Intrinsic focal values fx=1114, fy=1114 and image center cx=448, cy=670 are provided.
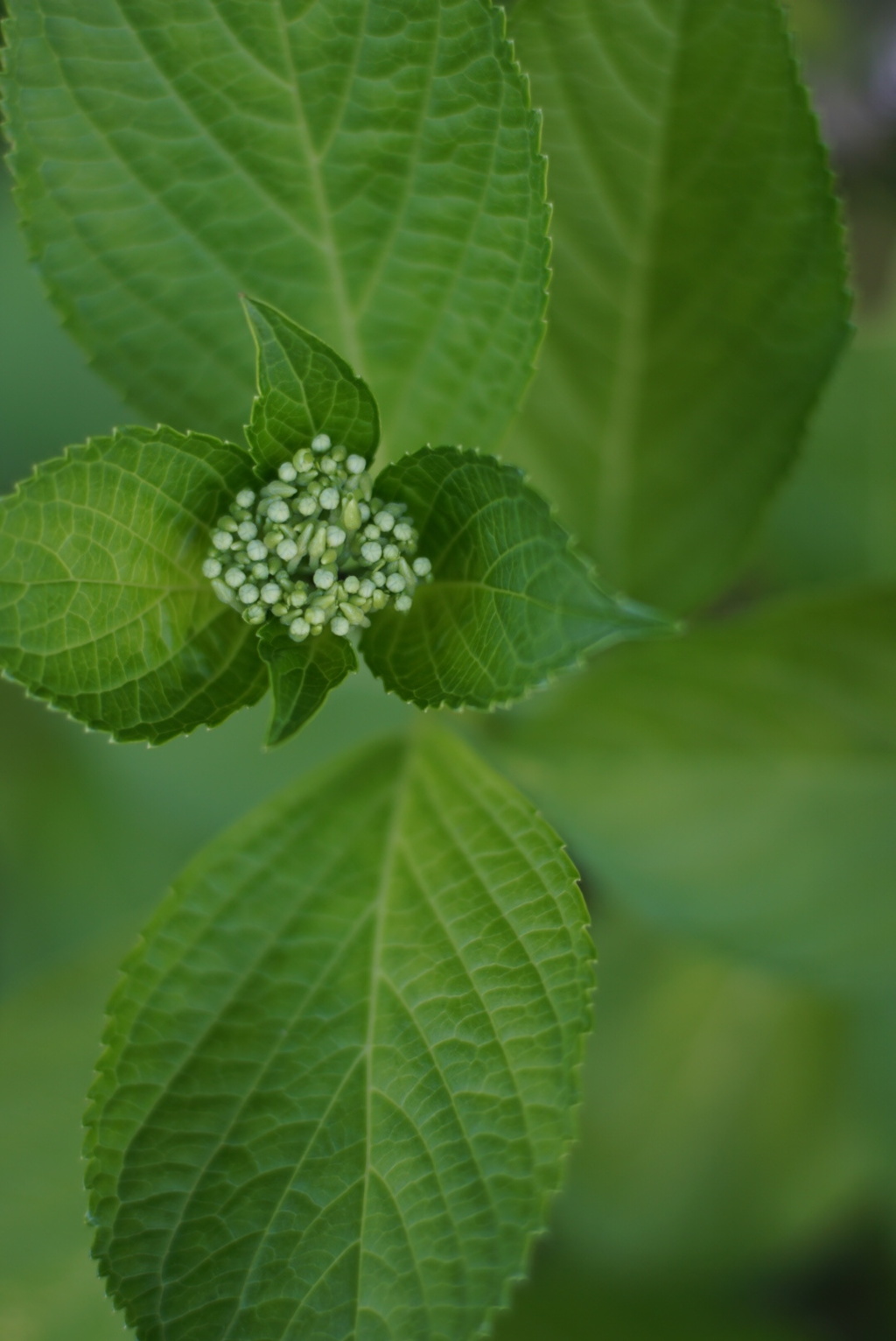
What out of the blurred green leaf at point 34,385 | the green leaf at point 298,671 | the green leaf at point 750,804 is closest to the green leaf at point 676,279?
the green leaf at point 750,804

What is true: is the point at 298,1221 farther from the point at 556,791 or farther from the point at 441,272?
the point at 441,272

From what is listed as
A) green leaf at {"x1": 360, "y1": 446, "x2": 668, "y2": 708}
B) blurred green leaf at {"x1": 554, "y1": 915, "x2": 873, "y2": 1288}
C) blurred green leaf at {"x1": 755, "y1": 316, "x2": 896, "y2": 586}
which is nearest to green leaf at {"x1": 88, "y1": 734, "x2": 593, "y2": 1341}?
green leaf at {"x1": 360, "y1": 446, "x2": 668, "y2": 708}

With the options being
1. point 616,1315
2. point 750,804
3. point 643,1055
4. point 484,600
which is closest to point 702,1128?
point 643,1055

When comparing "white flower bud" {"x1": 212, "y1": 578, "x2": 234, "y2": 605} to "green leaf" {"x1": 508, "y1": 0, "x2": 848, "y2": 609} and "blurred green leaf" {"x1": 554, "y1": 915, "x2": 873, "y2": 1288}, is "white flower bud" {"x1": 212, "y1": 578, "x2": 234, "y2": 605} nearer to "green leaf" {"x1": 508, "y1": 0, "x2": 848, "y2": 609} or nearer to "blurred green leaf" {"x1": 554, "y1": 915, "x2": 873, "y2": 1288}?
"green leaf" {"x1": 508, "y1": 0, "x2": 848, "y2": 609}

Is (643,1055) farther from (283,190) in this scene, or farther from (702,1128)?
(283,190)

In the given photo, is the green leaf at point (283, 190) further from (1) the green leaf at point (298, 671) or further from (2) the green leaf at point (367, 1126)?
(2) the green leaf at point (367, 1126)
